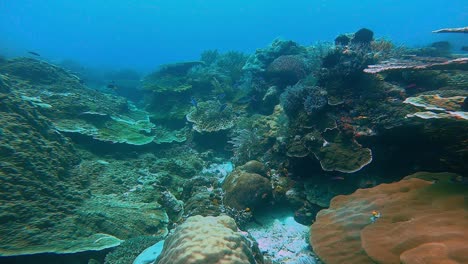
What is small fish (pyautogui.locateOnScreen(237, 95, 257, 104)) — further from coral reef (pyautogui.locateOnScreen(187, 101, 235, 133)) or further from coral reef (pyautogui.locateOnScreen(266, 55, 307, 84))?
coral reef (pyautogui.locateOnScreen(266, 55, 307, 84))

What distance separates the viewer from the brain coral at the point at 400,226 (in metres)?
2.06

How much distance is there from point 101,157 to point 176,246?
654cm

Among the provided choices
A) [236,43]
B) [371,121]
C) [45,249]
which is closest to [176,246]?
[45,249]

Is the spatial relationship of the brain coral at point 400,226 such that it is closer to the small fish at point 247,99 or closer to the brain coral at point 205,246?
the brain coral at point 205,246

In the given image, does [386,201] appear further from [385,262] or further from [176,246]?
[176,246]

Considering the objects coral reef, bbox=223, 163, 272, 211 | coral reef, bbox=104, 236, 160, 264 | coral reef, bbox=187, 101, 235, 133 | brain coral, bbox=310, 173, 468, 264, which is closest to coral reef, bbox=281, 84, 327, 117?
coral reef, bbox=223, 163, 272, 211

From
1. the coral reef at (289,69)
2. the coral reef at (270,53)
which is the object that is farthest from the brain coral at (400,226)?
the coral reef at (270,53)

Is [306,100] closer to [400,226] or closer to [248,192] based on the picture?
[248,192]

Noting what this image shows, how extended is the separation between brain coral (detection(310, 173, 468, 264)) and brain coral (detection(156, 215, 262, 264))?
36.2 inches

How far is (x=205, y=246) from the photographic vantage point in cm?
282

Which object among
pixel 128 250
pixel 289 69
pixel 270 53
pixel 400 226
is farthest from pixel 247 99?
pixel 400 226

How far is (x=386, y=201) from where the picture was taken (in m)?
3.01

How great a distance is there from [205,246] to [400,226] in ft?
6.61

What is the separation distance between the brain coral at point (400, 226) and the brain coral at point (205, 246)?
0.92 meters
